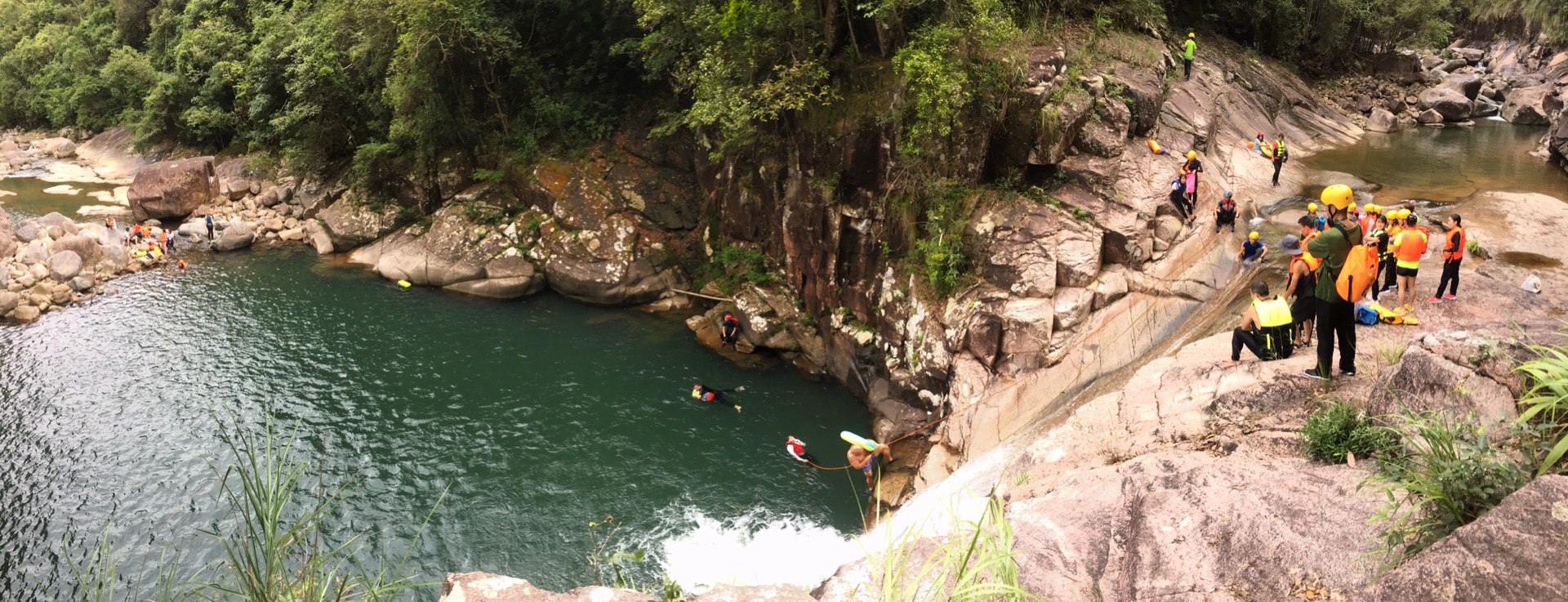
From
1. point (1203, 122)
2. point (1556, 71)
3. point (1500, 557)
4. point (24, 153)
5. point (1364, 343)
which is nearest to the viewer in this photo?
point (1500, 557)

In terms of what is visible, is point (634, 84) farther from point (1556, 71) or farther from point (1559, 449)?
point (1556, 71)

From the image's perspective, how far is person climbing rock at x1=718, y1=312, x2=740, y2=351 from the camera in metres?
22.5

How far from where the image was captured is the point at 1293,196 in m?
20.7

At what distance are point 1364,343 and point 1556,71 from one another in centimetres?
3955

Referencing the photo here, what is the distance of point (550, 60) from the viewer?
29984 millimetres

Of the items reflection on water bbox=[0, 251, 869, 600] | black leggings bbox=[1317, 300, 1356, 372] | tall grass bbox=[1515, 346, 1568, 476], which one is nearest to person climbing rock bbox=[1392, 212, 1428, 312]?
black leggings bbox=[1317, 300, 1356, 372]

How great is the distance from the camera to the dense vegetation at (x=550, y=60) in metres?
18.7

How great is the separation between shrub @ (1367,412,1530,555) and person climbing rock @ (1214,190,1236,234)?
12.0 meters

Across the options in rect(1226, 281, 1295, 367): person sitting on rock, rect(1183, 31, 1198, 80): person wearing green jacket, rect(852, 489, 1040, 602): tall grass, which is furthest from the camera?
rect(1183, 31, 1198, 80): person wearing green jacket

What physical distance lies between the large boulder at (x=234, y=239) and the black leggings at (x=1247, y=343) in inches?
1265

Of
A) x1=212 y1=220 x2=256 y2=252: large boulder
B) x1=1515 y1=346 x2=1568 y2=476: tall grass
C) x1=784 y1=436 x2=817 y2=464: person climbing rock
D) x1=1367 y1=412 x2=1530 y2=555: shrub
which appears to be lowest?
x1=784 y1=436 x2=817 y2=464: person climbing rock

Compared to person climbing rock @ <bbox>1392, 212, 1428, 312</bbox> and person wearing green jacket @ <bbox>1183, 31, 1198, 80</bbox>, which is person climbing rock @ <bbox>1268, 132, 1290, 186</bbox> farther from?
person climbing rock @ <bbox>1392, 212, 1428, 312</bbox>

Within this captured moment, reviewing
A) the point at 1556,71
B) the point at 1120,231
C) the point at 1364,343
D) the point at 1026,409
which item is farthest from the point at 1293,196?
the point at 1556,71

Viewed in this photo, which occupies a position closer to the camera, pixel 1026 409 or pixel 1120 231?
pixel 1026 409
